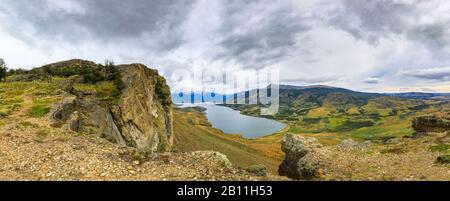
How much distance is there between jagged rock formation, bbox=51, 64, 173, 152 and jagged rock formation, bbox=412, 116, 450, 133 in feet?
96.5

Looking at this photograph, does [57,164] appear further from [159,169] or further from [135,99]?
[135,99]

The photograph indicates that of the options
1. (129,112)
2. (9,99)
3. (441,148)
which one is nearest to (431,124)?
(441,148)

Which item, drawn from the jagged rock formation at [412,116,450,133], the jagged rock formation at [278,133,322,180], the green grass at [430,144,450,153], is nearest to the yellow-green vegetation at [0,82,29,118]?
the jagged rock formation at [278,133,322,180]

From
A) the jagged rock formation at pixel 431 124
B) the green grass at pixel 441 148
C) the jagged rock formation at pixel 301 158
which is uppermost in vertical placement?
the jagged rock formation at pixel 431 124

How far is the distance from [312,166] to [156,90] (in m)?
57.9

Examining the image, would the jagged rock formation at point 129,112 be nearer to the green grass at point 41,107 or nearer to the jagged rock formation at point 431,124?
the green grass at point 41,107

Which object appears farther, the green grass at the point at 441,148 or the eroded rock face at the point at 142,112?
the eroded rock face at the point at 142,112

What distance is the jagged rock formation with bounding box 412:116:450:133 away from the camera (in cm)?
3305

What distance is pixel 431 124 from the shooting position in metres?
34.8

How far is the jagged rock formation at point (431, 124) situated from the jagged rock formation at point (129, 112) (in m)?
29.4

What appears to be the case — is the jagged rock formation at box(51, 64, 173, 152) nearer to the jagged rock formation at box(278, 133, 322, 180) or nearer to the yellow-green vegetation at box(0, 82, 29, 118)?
the yellow-green vegetation at box(0, 82, 29, 118)

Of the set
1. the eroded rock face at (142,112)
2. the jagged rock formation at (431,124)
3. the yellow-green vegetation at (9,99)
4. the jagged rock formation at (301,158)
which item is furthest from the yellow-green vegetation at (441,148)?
the yellow-green vegetation at (9,99)

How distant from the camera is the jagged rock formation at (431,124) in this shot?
33.0 meters
